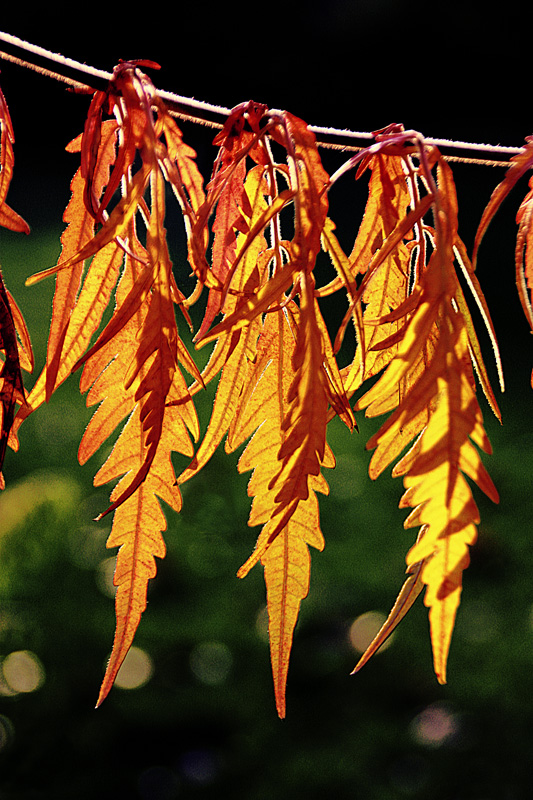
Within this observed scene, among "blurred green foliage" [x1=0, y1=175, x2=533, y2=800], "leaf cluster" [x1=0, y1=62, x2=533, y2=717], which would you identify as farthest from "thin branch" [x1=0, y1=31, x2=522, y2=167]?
"blurred green foliage" [x1=0, y1=175, x2=533, y2=800]

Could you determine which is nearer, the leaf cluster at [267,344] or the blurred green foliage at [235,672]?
the leaf cluster at [267,344]

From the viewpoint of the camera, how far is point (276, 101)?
333 centimetres

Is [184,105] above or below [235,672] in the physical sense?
above

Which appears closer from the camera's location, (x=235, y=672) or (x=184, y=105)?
(x=184, y=105)

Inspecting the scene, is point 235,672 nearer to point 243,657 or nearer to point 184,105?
point 243,657

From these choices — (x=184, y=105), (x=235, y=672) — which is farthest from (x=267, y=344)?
(x=235, y=672)

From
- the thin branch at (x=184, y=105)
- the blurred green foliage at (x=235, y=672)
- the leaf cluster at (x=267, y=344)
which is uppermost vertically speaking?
the thin branch at (x=184, y=105)

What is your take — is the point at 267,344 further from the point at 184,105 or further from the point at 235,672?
the point at 235,672

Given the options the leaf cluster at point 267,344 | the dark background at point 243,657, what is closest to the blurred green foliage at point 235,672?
the dark background at point 243,657

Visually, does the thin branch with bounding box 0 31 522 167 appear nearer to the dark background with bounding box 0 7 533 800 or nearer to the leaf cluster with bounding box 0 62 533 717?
the leaf cluster with bounding box 0 62 533 717

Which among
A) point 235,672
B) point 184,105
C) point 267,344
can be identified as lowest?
point 235,672

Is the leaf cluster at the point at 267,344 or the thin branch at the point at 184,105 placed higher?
the thin branch at the point at 184,105

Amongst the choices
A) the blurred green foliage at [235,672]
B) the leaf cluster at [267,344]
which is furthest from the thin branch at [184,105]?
the blurred green foliage at [235,672]

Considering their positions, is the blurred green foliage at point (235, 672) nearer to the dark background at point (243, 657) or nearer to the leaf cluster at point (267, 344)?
the dark background at point (243, 657)
